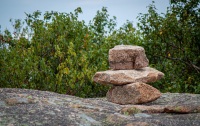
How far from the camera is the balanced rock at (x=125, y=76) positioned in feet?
41.7

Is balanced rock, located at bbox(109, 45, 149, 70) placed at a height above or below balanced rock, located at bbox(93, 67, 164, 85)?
above

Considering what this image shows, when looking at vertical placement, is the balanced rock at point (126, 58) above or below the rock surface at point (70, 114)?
above

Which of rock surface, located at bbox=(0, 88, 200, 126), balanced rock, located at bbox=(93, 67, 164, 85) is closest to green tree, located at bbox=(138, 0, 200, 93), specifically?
balanced rock, located at bbox=(93, 67, 164, 85)

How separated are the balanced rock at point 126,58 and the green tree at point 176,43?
382 centimetres

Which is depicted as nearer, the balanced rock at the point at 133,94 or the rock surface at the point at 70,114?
the rock surface at the point at 70,114

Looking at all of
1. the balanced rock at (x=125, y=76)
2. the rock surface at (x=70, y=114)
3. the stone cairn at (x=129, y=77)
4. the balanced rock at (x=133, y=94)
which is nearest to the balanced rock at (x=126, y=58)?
the stone cairn at (x=129, y=77)

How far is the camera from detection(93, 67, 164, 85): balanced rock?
1270 centimetres

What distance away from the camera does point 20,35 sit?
18.6 metres

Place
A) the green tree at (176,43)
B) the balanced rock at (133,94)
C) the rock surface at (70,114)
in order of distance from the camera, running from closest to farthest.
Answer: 1. the rock surface at (70,114)
2. the balanced rock at (133,94)
3. the green tree at (176,43)

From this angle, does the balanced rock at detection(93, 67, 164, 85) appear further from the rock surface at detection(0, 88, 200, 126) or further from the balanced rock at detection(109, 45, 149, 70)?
the rock surface at detection(0, 88, 200, 126)

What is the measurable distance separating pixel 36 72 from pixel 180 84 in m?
6.40

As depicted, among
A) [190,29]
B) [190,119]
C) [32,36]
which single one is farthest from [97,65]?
[190,119]

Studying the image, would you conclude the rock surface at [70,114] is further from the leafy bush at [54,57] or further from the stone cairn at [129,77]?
the leafy bush at [54,57]

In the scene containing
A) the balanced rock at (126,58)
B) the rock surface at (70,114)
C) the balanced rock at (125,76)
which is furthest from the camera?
the balanced rock at (126,58)
